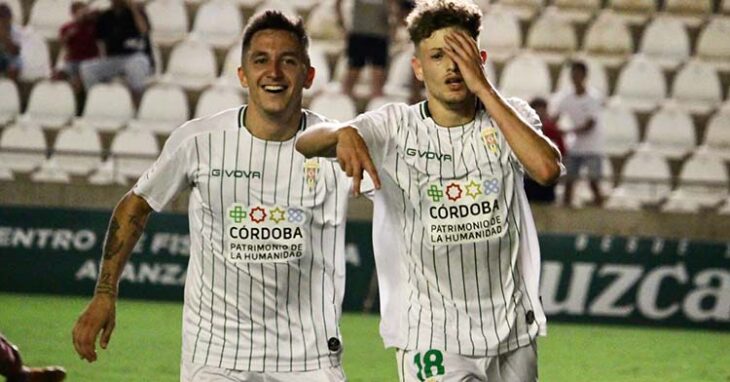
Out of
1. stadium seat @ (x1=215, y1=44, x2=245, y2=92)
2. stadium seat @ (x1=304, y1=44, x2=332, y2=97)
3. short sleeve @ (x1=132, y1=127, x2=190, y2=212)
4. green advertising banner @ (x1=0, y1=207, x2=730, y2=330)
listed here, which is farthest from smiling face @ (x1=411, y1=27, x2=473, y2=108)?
stadium seat @ (x1=215, y1=44, x2=245, y2=92)

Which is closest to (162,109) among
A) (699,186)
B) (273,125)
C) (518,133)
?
(699,186)

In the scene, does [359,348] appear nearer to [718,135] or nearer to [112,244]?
[112,244]

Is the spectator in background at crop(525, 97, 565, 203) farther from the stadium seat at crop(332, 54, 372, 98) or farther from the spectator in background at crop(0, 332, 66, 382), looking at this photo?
the spectator in background at crop(0, 332, 66, 382)

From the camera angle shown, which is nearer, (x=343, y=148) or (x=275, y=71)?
(x=343, y=148)

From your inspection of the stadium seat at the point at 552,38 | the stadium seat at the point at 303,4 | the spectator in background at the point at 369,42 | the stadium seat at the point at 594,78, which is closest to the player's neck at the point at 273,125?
the spectator in background at the point at 369,42

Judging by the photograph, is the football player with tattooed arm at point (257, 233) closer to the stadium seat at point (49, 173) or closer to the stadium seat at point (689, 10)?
the stadium seat at point (49, 173)

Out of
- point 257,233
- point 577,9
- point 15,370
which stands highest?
point 577,9

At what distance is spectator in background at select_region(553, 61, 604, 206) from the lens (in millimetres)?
14953

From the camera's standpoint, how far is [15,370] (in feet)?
22.4

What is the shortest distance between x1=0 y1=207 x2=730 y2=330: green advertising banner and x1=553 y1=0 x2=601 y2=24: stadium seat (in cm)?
467

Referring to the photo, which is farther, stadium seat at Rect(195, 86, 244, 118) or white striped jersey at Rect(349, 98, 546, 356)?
stadium seat at Rect(195, 86, 244, 118)

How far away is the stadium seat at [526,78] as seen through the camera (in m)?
16.5

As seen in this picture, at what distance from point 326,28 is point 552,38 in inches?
104

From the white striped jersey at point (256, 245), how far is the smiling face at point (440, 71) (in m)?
0.76
